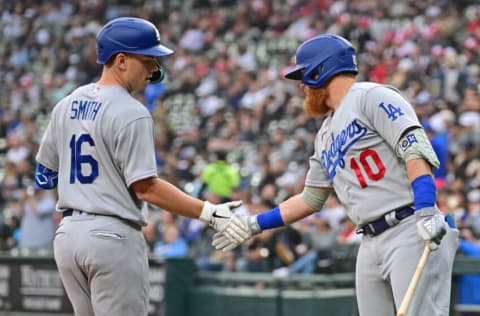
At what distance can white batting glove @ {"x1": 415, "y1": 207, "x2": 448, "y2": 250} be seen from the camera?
4.56 m

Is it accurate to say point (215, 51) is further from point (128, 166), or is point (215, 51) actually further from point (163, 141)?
point (128, 166)

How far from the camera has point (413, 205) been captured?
15.9ft

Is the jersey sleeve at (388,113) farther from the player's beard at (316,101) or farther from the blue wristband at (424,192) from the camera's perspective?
the player's beard at (316,101)

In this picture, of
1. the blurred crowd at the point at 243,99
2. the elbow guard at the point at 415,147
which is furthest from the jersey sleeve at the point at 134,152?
the blurred crowd at the point at 243,99

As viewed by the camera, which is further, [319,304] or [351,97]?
[319,304]

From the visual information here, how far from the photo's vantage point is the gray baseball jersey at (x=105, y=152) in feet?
16.1

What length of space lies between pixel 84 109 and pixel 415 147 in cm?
159

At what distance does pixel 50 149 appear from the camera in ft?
17.3

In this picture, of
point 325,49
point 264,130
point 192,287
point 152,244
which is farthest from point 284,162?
point 325,49

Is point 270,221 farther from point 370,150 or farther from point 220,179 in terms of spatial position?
point 220,179

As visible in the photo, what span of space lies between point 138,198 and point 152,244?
23.2ft

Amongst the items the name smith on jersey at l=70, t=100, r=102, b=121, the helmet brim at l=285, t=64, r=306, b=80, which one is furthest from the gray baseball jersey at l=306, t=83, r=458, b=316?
the name smith on jersey at l=70, t=100, r=102, b=121

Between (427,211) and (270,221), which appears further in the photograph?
(270,221)

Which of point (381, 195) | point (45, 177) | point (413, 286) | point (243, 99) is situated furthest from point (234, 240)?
point (243, 99)
